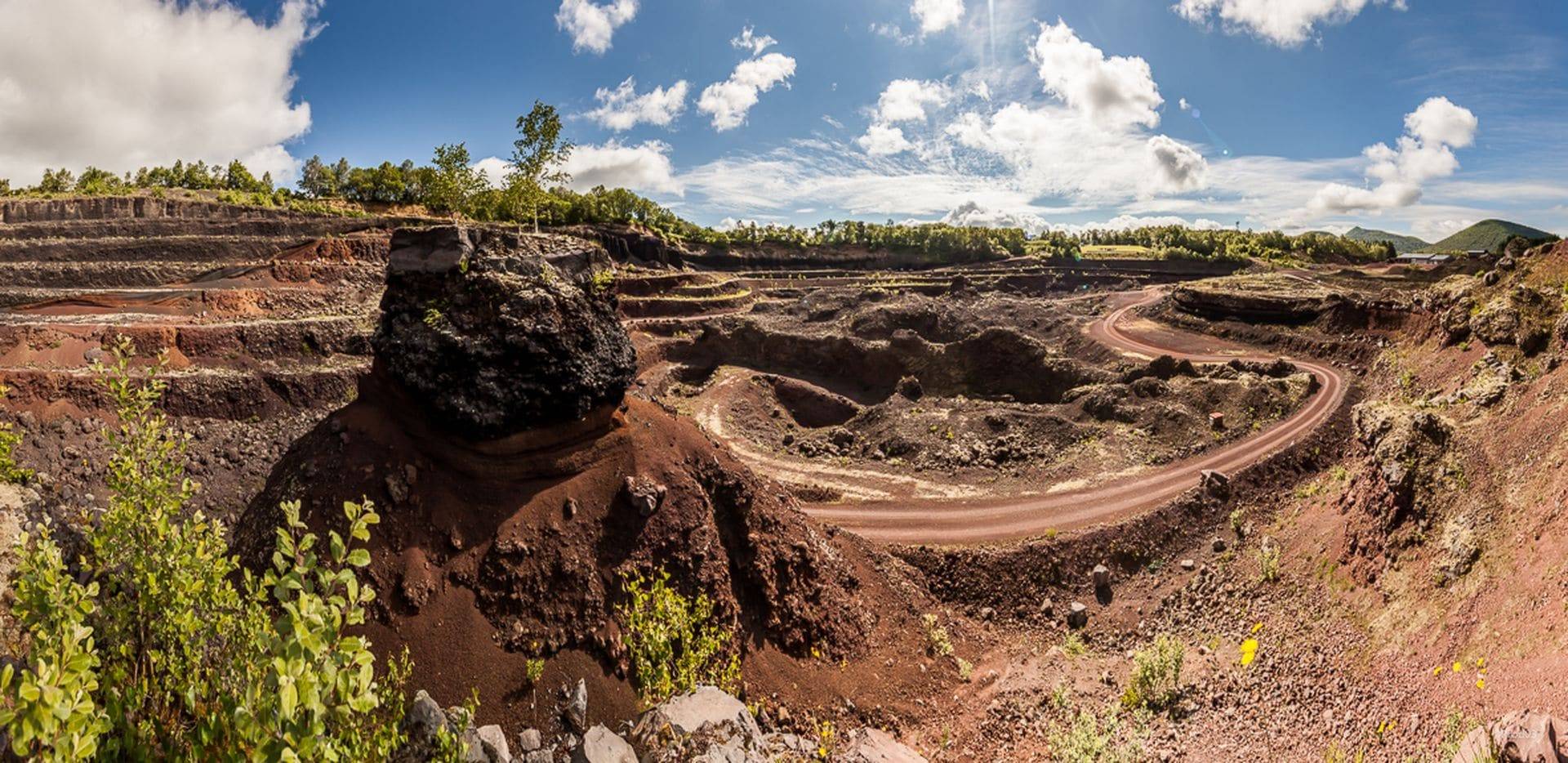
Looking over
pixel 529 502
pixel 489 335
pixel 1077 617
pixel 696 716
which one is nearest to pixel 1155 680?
pixel 1077 617

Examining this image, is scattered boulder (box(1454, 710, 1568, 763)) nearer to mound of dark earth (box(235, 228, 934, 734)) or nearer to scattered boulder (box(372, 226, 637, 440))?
mound of dark earth (box(235, 228, 934, 734))

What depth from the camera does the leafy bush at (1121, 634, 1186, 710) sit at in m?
17.7

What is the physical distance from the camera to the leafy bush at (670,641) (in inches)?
539

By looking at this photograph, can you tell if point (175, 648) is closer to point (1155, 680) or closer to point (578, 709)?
point (578, 709)

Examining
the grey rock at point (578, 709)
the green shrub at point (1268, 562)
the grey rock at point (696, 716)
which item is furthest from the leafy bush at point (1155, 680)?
the grey rock at point (578, 709)

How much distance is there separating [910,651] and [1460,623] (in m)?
12.4

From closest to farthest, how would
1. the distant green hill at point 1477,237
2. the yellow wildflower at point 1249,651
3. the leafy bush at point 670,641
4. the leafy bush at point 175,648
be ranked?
the leafy bush at point 175,648 < the leafy bush at point 670,641 < the yellow wildflower at point 1249,651 < the distant green hill at point 1477,237

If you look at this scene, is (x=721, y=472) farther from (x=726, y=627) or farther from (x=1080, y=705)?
(x=1080, y=705)

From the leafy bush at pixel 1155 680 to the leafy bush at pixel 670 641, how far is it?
11.2 m

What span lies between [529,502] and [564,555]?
1504mm

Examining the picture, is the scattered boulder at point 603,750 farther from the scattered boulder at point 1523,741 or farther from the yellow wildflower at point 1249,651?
the yellow wildflower at point 1249,651

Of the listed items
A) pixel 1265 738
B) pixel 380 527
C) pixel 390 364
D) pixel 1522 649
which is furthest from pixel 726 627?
pixel 1522 649

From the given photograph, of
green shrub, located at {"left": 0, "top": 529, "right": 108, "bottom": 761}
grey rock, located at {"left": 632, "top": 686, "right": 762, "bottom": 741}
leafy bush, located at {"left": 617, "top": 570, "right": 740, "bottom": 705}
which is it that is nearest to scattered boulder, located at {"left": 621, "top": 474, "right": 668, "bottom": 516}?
leafy bush, located at {"left": 617, "top": 570, "right": 740, "bottom": 705}

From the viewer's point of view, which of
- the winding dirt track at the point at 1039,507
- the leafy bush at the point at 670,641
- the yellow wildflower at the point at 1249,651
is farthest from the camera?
the winding dirt track at the point at 1039,507
